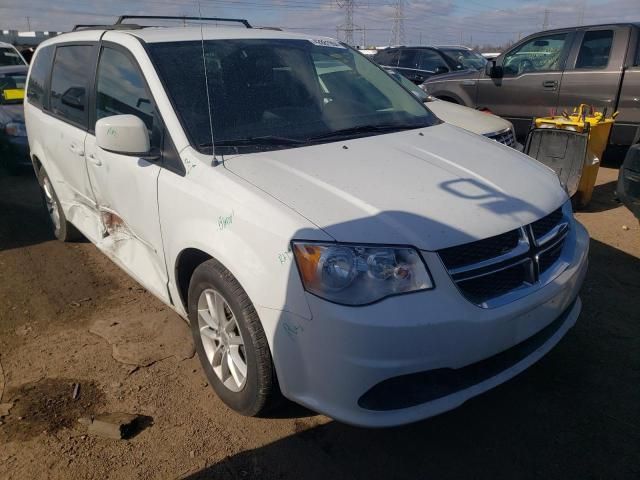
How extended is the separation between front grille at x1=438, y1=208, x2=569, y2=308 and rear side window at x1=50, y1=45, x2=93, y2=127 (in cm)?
272

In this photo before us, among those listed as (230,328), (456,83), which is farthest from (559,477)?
(456,83)

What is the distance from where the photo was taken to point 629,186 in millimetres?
4348

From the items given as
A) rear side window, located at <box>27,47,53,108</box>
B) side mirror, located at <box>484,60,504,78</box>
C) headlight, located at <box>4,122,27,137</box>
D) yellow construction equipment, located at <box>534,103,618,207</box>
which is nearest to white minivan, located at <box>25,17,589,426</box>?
rear side window, located at <box>27,47,53,108</box>

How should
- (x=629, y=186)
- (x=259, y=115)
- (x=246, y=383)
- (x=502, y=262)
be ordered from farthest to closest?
1. (x=629, y=186)
2. (x=259, y=115)
3. (x=246, y=383)
4. (x=502, y=262)

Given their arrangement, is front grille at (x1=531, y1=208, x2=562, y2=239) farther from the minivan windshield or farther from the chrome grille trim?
the minivan windshield

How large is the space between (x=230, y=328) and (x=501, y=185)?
4.89ft

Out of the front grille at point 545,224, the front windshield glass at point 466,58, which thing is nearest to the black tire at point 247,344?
the front grille at point 545,224

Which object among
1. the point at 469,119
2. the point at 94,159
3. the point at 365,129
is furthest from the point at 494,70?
the point at 94,159

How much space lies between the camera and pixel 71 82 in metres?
3.89

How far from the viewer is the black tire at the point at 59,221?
4.68 metres

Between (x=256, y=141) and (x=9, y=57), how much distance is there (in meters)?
10.4

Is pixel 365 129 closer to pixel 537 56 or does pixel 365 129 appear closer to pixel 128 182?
pixel 128 182

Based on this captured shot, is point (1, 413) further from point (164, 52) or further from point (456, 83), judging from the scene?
point (456, 83)

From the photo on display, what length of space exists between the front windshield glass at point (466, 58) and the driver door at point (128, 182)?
30.2 feet
